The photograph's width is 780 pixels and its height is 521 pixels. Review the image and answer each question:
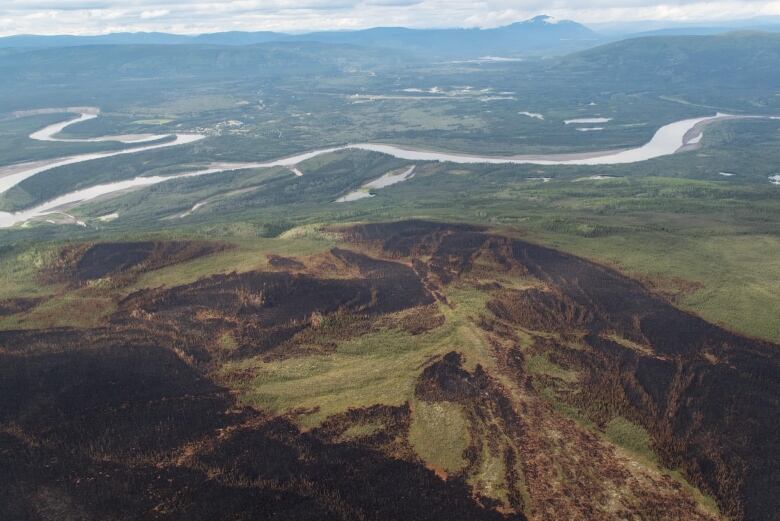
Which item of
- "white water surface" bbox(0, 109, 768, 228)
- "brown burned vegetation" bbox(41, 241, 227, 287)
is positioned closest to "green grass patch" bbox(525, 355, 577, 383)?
"brown burned vegetation" bbox(41, 241, 227, 287)

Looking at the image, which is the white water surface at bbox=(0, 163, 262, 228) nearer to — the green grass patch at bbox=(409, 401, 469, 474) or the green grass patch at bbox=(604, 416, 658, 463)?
the green grass patch at bbox=(409, 401, 469, 474)

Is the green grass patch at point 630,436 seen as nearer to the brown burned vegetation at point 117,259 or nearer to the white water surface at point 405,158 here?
the brown burned vegetation at point 117,259

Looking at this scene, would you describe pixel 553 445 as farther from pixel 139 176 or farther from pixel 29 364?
pixel 139 176

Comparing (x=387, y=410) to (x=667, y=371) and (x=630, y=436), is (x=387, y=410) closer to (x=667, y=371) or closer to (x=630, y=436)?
(x=630, y=436)

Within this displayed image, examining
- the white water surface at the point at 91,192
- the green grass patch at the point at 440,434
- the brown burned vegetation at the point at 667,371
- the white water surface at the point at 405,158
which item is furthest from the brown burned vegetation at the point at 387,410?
the white water surface at the point at 405,158

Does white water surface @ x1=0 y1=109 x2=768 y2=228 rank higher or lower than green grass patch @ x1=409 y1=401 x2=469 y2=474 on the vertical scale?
higher

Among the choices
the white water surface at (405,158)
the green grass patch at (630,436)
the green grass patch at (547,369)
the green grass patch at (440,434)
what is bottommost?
the green grass patch at (630,436)

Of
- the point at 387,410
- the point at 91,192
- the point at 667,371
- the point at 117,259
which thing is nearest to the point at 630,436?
the point at 667,371

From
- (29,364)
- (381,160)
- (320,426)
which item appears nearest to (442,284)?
(320,426)
